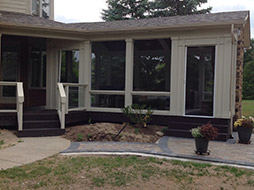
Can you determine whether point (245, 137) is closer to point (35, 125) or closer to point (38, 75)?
point (35, 125)

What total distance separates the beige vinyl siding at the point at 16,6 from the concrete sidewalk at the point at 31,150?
6153mm

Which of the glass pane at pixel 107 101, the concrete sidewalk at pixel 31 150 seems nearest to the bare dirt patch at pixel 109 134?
the concrete sidewalk at pixel 31 150

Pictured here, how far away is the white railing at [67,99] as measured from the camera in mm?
7902

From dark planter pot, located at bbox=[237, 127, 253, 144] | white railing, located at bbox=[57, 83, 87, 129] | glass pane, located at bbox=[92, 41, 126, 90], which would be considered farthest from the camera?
glass pane, located at bbox=[92, 41, 126, 90]

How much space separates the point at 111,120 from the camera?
938 cm

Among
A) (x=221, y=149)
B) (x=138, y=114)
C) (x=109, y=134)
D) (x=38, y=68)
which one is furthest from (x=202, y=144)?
(x=38, y=68)

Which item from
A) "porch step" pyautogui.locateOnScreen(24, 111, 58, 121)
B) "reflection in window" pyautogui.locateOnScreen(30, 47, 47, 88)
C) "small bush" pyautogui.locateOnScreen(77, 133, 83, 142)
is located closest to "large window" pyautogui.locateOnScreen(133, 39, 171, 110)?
"small bush" pyautogui.locateOnScreen(77, 133, 83, 142)

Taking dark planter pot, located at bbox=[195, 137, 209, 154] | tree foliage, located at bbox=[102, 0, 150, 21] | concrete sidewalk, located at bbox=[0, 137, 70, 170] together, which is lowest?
concrete sidewalk, located at bbox=[0, 137, 70, 170]

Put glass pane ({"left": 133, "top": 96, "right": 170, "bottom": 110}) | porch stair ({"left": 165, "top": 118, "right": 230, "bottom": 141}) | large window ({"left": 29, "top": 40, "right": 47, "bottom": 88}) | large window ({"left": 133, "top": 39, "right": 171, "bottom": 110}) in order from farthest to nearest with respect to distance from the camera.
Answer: large window ({"left": 29, "top": 40, "right": 47, "bottom": 88}), large window ({"left": 133, "top": 39, "right": 171, "bottom": 110}), glass pane ({"left": 133, "top": 96, "right": 170, "bottom": 110}), porch stair ({"left": 165, "top": 118, "right": 230, "bottom": 141})

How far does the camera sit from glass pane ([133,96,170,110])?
8.79m

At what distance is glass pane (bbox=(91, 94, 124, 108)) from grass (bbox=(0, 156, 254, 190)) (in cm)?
426

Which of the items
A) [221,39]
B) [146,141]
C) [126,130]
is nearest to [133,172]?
[146,141]

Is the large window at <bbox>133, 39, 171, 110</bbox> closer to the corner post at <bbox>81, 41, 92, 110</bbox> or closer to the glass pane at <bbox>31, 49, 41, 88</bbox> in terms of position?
the corner post at <bbox>81, 41, 92, 110</bbox>

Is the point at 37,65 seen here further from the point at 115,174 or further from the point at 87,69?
the point at 115,174
